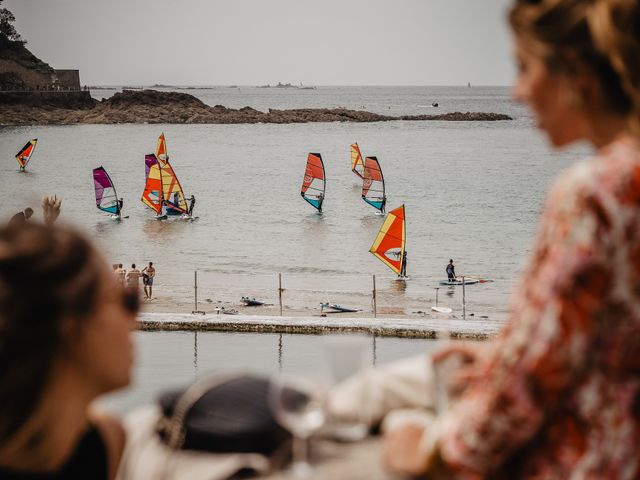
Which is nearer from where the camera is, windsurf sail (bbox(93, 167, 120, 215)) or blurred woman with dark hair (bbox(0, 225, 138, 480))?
blurred woman with dark hair (bbox(0, 225, 138, 480))

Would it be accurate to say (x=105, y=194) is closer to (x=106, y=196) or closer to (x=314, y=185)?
(x=106, y=196)

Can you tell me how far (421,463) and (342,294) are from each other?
78.0 feet

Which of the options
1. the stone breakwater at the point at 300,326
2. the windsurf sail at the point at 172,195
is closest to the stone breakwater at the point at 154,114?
the windsurf sail at the point at 172,195

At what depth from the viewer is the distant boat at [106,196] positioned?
44.6m

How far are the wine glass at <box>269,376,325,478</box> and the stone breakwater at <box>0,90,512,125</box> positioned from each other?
428 feet

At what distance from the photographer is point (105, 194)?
151 ft

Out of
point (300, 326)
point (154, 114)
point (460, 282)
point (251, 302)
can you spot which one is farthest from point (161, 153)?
point (154, 114)

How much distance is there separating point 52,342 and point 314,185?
47.8 metres

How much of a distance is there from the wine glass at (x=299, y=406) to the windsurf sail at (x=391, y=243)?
25923 millimetres

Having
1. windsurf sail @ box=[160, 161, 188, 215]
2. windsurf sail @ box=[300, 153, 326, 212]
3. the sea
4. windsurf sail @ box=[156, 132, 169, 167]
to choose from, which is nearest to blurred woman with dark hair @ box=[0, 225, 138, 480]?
the sea

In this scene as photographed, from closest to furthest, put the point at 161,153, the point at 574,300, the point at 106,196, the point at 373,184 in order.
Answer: the point at 574,300 < the point at 161,153 < the point at 106,196 < the point at 373,184

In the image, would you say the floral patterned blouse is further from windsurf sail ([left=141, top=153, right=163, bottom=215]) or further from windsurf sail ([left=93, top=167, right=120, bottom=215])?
windsurf sail ([left=93, top=167, right=120, bottom=215])

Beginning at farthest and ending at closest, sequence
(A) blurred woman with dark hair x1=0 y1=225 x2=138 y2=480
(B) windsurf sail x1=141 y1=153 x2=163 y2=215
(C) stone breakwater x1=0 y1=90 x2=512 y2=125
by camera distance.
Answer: (C) stone breakwater x1=0 y1=90 x2=512 y2=125, (B) windsurf sail x1=141 y1=153 x2=163 y2=215, (A) blurred woman with dark hair x1=0 y1=225 x2=138 y2=480

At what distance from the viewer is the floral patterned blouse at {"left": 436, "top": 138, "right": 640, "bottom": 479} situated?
4.72ft
